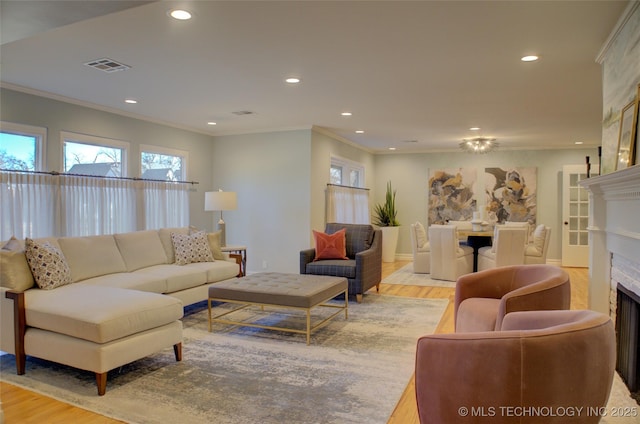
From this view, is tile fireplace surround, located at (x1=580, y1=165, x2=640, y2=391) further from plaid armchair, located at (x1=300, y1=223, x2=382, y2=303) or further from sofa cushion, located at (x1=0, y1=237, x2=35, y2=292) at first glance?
sofa cushion, located at (x1=0, y1=237, x2=35, y2=292)

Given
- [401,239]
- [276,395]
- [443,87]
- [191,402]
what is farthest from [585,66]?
[401,239]

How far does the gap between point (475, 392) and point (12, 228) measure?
452 centimetres

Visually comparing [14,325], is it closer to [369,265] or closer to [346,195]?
[369,265]

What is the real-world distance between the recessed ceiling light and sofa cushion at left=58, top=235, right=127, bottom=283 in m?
2.41

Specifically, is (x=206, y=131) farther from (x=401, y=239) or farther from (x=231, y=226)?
(x=401, y=239)

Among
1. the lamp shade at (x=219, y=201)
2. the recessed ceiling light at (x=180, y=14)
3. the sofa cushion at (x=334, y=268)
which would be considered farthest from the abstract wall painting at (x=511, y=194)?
the recessed ceiling light at (x=180, y=14)

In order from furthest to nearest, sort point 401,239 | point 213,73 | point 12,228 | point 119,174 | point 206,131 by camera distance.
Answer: point 401,239 → point 206,131 → point 119,174 → point 12,228 → point 213,73

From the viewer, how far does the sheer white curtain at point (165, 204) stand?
5734 mm

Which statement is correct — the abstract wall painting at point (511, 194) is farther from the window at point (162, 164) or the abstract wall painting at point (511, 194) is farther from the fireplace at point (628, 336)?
the window at point (162, 164)

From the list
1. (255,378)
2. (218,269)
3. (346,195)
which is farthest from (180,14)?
(346,195)

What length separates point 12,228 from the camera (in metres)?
4.14

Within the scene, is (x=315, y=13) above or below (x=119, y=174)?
above

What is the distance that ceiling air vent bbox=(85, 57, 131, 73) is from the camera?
3514mm

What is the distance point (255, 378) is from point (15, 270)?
6.84 feet
